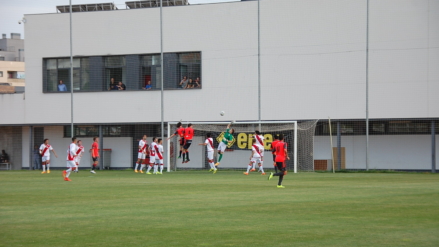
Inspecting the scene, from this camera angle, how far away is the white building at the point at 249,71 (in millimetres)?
37844

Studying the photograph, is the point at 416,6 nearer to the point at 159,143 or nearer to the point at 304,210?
the point at 159,143

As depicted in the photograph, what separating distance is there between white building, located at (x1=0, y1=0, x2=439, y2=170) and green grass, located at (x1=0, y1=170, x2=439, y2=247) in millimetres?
18929

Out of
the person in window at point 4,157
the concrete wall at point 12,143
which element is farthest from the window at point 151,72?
the person in window at point 4,157

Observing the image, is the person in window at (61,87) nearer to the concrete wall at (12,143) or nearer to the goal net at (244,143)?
the concrete wall at (12,143)

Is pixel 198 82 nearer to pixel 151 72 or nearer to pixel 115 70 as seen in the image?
pixel 151 72

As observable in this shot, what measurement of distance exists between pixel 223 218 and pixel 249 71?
93.3 feet

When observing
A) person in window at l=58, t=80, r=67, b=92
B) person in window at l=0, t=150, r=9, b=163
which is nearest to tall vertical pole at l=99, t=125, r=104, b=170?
person in window at l=58, t=80, r=67, b=92

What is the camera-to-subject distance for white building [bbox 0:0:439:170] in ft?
124

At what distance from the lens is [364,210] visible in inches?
564

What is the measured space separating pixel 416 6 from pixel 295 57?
758 centimetres

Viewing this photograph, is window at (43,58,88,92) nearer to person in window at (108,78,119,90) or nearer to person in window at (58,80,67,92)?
person in window at (58,80,67,92)

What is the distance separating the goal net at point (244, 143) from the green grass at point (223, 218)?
17.8m

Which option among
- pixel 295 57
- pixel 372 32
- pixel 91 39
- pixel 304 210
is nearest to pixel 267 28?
pixel 295 57

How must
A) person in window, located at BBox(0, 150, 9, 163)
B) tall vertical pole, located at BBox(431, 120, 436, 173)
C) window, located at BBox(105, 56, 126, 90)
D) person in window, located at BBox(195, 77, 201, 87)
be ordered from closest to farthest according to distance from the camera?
1. tall vertical pole, located at BBox(431, 120, 436, 173)
2. person in window, located at BBox(195, 77, 201, 87)
3. window, located at BBox(105, 56, 126, 90)
4. person in window, located at BBox(0, 150, 9, 163)
